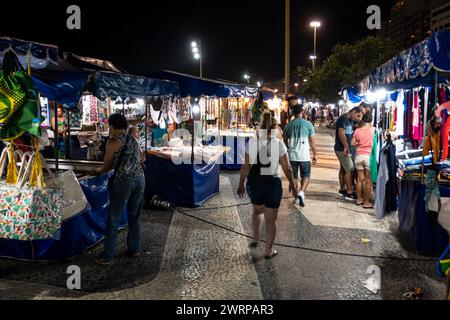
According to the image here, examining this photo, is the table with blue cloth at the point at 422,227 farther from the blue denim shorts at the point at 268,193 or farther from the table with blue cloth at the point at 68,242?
the table with blue cloth at the point at 68,242

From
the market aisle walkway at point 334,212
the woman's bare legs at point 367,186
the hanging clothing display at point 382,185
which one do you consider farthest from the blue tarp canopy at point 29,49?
the woman's bare legs at point 367,186

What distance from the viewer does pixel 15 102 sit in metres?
4.15

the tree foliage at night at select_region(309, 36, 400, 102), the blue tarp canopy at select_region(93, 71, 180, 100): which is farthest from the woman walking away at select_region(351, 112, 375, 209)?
the tree foliage at night at select_region(309, 36, 400, 102)

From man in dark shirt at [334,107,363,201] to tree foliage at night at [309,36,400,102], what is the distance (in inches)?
695

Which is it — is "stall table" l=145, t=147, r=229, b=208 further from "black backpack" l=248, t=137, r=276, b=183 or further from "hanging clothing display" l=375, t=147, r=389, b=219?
"hanging clothing display" l=375, t=147, r=389, b=219

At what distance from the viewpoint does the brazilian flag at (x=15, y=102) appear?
13.6 ft

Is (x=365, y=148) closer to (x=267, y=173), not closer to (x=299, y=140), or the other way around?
(x=299, y=140)

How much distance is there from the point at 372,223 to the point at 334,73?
26.4 metres

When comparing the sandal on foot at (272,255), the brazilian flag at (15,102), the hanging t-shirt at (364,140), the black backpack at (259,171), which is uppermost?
the brazilian flag at (15,102)

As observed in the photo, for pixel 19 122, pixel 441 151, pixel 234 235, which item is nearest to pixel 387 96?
pixel 441 151

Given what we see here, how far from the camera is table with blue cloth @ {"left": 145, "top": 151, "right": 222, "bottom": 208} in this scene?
7547 millimetres

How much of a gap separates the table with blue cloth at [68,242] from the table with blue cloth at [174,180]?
2325 millimetres

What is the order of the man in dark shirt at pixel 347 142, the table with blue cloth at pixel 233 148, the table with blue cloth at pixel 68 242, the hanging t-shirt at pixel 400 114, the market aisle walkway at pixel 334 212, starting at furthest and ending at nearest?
the table with blue cloth at pixel 233 148 < the hanging t-shirt at pixel 400 114 < the man in dark shirt at pixel 347 142 < the market aisle walkway at pixel 334 212 < the table with blue cloth at pixel 68 242
